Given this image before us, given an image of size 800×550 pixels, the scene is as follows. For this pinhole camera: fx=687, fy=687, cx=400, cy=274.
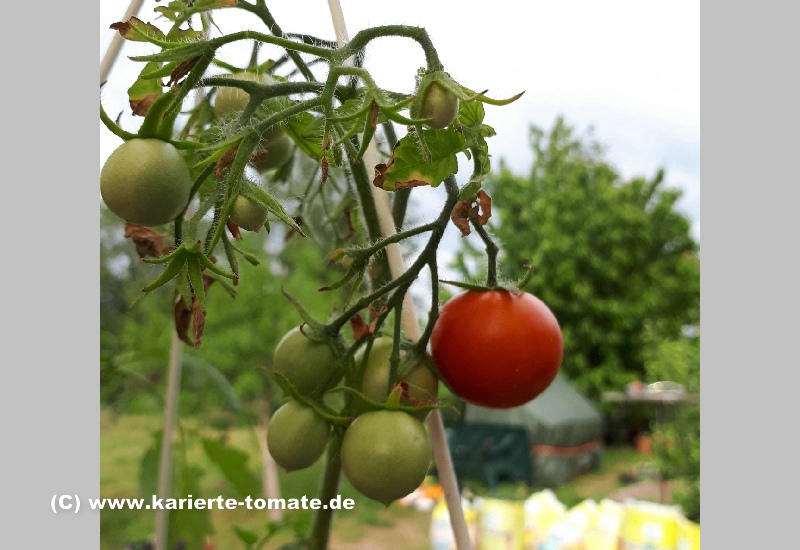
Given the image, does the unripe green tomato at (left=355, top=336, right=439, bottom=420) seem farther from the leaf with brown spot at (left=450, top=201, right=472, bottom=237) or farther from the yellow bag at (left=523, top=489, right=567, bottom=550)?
the yellow bag at (left=523, top=489, right=567, bottom=550)

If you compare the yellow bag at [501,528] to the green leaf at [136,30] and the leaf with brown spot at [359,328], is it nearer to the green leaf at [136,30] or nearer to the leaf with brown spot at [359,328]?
the leaf with brown spot at [359,328]

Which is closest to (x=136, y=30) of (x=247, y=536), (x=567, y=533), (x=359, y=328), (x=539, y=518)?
(x=359, y=328)

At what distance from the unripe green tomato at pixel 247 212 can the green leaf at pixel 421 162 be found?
0.06m

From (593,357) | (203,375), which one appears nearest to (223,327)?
(203,375)

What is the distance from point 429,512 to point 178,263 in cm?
333

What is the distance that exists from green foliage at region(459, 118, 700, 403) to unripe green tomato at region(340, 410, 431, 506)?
13.4 feet

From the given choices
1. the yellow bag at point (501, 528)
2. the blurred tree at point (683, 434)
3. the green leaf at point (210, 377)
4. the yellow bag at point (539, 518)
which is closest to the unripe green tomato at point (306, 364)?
the green leaf at point (210, 377)

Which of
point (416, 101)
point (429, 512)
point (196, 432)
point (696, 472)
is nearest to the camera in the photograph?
point (416, 101)

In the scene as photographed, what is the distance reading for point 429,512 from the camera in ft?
11.3

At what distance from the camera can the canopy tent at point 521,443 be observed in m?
4.29

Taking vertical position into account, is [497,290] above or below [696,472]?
above

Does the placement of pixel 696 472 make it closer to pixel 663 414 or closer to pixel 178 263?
pixel 663 414

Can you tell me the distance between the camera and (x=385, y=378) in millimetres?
449

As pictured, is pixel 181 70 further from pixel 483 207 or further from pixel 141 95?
pixel 483 207
